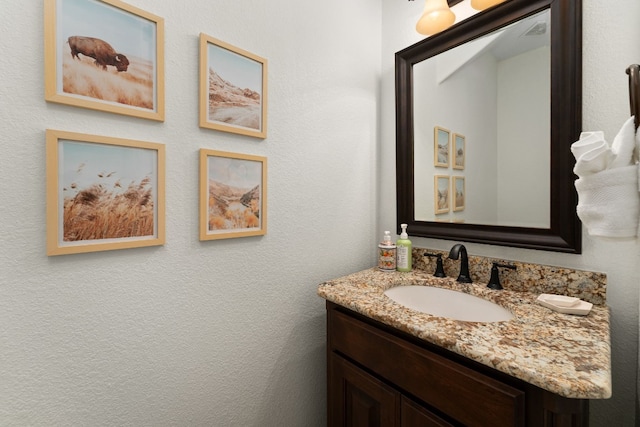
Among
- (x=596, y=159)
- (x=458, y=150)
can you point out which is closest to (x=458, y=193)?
(x=458, y=150)

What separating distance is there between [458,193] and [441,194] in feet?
0.24

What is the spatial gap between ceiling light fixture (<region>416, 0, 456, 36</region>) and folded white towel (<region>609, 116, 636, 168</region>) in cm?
84

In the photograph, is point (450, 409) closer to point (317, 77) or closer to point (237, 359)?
point (237, 359)

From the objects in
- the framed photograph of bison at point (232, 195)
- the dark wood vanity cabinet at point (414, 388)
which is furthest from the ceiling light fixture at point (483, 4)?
the dark wood vanity cabinet at point (414, 388)

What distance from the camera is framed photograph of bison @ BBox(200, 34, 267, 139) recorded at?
0.88m

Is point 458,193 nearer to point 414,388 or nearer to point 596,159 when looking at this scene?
point 596,159

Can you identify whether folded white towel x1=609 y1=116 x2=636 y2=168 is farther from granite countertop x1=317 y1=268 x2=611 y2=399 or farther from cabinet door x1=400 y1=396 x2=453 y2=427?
cabinet door x1=400 y1=396 x2=453 y2=427

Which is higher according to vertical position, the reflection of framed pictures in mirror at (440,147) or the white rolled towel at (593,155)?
the reflection of framed pictures in mirror at (440,147)

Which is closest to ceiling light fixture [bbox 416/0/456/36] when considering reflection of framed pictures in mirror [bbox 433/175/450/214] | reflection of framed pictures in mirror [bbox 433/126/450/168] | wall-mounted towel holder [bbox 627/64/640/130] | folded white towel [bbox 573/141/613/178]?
reflection of framed pictures in mirror [bbox 433/126/450/168]

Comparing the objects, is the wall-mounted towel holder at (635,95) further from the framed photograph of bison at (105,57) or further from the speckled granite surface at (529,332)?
the framed photograph of bison at (105,57)

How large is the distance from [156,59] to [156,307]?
71 centimetres

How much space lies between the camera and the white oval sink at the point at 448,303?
931 millimetres

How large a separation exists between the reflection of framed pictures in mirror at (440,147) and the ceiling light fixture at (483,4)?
45 centimetres

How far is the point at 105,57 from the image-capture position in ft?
2.38
